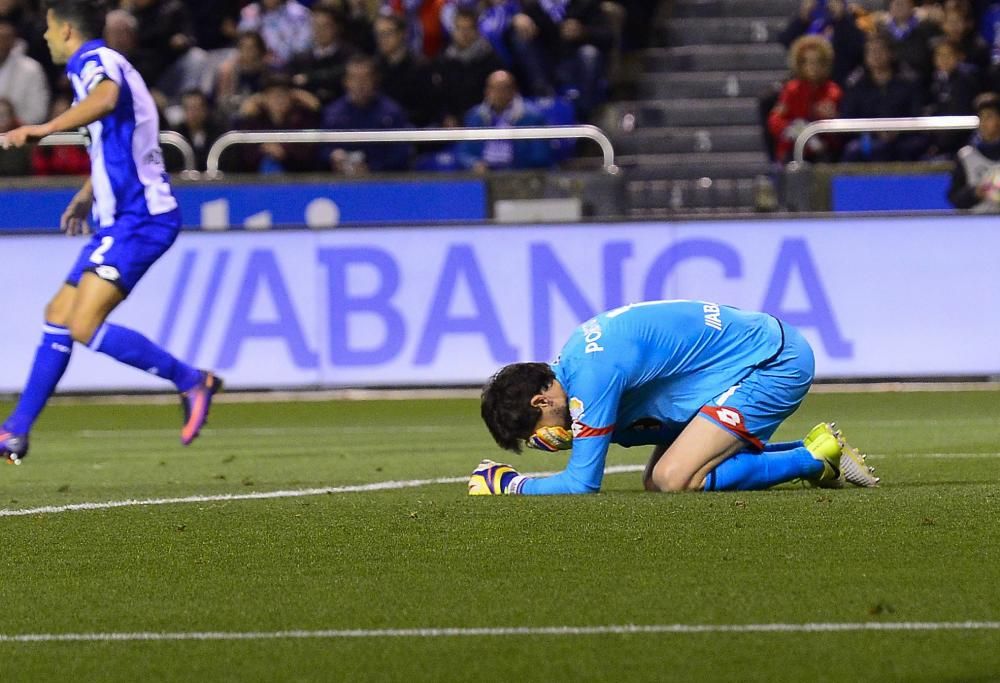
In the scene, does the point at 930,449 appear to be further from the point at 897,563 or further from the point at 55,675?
the point at 55,675

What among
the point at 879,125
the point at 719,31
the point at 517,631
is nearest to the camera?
the point at 517,631

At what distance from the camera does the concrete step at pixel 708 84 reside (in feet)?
68.2

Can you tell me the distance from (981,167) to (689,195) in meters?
3.15

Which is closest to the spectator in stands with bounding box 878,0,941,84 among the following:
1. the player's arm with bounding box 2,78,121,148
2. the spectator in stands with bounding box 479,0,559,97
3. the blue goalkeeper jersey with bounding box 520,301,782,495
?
the spectator in stands with bounding box 479,0,559,97

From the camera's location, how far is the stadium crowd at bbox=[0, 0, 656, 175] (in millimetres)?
18281

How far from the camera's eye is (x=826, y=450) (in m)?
8.16

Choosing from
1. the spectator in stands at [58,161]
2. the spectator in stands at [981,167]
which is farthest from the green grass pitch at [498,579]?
the spectator in stands at [58,161]

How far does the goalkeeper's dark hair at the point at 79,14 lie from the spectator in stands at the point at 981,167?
865 centimetres

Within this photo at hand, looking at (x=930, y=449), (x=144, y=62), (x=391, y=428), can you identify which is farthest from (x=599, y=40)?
(x=930, y=449)

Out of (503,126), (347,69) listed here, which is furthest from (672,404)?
(347,69)

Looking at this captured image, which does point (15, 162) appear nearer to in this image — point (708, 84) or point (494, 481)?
point (708, 84)

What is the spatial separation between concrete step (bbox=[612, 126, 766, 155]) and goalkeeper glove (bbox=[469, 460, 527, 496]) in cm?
1207

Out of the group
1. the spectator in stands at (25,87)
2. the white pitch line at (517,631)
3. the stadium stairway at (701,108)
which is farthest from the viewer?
the spectator in stands at (25,87)

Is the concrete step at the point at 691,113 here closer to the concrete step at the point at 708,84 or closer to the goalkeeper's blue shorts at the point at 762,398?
the concrete step at the point at 708,84
